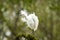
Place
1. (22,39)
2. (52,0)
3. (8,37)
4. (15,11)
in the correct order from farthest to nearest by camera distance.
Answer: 1. (52,0)
2. (15,11)
3. (8,37)
4. (22,39)

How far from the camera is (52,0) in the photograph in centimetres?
198

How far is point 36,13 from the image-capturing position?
1789mm

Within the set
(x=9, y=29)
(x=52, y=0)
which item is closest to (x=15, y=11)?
(x=9, y=29)

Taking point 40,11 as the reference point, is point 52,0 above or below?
above

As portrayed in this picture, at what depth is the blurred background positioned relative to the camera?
5.56 feet

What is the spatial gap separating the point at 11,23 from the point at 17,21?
60 millimetres

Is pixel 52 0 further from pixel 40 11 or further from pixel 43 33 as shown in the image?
pixel 43 33

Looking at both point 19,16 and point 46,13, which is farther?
point 46,13

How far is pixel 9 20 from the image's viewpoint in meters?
1.72

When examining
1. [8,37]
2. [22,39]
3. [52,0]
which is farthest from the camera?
[52,0]

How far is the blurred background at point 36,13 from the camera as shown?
5.56ft

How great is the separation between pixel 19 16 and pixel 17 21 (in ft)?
0.16

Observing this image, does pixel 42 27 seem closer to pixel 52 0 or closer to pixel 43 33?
pixel 43 33

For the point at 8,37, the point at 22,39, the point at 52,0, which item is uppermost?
the point at 52,0
